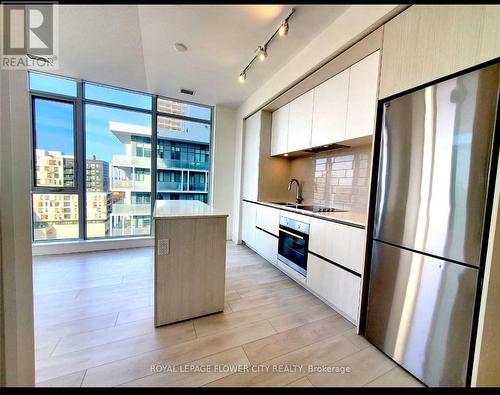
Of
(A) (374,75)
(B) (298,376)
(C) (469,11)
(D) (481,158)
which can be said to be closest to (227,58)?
(A) (374,75)

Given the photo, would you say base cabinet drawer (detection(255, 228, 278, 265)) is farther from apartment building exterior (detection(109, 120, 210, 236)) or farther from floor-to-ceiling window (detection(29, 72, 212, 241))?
floor-to-ceiling window (detection(29, 72, 212, 241))

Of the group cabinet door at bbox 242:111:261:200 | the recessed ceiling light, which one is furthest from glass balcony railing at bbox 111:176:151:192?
the recessed ceiling light

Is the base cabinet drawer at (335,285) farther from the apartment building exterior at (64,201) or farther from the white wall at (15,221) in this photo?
the apartment building exterior at (64,201)

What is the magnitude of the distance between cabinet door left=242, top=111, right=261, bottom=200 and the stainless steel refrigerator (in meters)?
2.15

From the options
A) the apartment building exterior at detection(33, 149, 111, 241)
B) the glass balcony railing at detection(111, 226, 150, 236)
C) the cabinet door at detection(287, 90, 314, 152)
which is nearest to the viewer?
the cabinet door at detection(287, 90, 314, 152)

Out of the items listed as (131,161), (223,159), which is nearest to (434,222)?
(223,159)

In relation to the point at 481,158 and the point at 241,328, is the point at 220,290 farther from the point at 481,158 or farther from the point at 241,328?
the point at 481,158

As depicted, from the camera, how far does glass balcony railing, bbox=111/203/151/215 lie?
377 centimetres

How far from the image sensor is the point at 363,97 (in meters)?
1.92

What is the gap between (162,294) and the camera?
176 cm

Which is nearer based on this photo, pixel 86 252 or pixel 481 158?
pixel 481 158

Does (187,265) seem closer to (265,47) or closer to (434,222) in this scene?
(434,222)

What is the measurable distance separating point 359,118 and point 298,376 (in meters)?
2.12

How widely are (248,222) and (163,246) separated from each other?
89.5 inches
